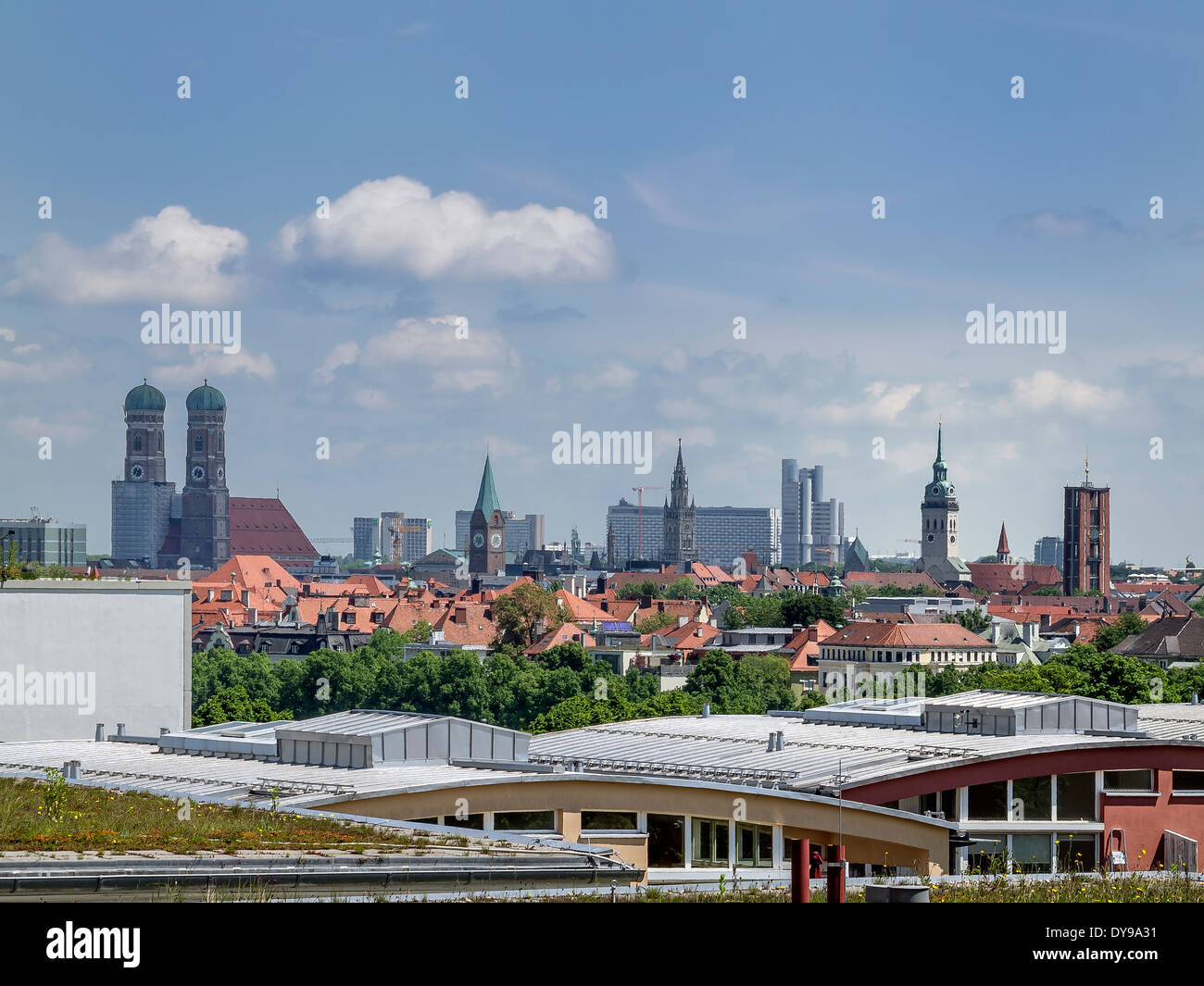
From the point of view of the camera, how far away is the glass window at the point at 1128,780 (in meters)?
30.7

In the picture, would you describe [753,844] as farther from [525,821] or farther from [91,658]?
[91,658]

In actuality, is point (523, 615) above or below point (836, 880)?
below

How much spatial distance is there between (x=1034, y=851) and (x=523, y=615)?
99775mm

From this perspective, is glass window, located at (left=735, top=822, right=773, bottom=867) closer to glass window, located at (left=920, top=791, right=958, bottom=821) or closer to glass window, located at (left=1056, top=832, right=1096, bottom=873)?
glass window, located at (left=920, top=791, right=958, bottom=821)

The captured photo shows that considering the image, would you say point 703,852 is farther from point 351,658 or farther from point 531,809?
point 351,658

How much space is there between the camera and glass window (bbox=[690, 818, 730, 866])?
26.2m

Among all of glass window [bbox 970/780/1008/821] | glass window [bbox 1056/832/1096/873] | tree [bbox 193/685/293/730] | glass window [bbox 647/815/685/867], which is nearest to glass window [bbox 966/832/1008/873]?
glass window [bbox 970/780/1008/821]

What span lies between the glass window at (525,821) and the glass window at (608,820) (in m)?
0.58

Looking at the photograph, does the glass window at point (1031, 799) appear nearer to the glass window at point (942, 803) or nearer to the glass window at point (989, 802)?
the glass window at point (989, 802)

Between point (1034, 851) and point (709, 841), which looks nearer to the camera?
point (709, 841)

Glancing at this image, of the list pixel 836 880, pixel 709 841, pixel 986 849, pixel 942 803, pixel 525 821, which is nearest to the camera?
pixel 836 880

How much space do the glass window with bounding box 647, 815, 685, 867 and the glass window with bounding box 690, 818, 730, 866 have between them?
192mm

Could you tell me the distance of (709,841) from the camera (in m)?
26.4

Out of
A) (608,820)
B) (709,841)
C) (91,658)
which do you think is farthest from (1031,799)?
(91,658)
